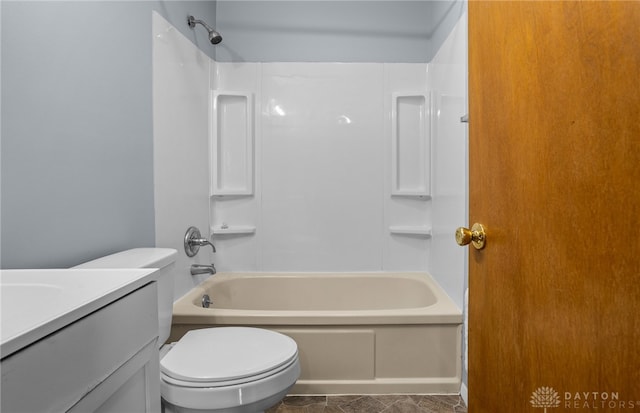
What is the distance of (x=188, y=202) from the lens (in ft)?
7.07

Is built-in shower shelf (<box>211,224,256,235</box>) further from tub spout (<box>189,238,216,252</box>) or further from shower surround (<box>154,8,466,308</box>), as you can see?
tub spout (<box>189,238,216,252</box>)

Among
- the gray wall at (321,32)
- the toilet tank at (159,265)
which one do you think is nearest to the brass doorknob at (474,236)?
the toilet tank at (159,265)

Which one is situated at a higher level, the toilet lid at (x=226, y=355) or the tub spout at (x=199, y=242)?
the tub spout at (x=199, y=242)

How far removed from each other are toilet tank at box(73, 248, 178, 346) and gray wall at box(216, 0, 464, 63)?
1663mm

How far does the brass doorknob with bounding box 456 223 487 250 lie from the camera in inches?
32.1

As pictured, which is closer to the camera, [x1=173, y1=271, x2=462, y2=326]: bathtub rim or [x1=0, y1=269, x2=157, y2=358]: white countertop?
[x1=0, y1=269, x2=157, y2=358]: white countertop

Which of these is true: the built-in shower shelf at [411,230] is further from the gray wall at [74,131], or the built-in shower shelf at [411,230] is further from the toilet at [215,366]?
the gray wall at [74,131]

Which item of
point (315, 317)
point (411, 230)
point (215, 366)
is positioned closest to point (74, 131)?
point (215, 366)

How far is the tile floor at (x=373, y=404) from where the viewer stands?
5.55 feet

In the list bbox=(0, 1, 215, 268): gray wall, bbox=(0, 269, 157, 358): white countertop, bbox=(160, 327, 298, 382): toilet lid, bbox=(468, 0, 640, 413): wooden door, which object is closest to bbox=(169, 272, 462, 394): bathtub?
bbox=(160, 327, 298, 382): toilet lid

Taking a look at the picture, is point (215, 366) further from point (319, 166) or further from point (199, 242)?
point (319, 166)

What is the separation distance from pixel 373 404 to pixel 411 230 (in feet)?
3.81

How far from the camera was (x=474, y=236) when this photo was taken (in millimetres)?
835

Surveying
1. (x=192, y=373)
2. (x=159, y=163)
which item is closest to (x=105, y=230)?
(x=159, y=163)
